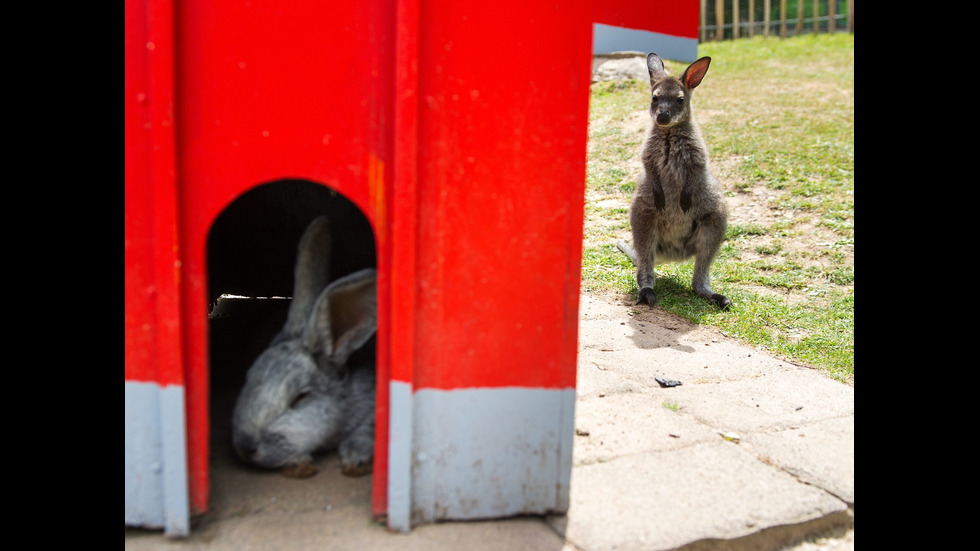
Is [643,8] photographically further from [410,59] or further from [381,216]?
[381,216]

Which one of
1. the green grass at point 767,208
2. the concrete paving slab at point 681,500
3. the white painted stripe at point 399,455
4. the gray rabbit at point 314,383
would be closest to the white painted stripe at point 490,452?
the white painted stripe at point 399,455

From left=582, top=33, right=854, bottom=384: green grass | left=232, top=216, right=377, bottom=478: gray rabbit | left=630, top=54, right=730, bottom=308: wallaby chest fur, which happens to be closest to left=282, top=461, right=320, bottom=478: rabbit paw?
left=232, top=216, right=377, bottom=478: gray rabbit

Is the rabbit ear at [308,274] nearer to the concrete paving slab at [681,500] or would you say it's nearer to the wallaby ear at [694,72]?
the concrete paving slab at [681,500]

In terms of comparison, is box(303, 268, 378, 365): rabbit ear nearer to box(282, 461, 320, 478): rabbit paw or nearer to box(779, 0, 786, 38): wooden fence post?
box(282, 461, 320, 478): rabbit paw

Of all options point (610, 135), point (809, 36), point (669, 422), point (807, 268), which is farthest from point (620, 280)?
point (809, 36)

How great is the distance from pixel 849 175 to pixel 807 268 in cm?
237

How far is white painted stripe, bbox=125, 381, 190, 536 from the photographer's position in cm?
233

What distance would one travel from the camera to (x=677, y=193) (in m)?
5.97

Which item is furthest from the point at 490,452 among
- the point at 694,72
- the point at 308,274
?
the point at 694,72

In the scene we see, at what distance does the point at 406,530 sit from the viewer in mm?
2416

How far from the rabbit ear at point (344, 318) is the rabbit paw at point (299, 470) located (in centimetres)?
40

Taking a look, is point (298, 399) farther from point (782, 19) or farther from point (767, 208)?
point (782, 19)

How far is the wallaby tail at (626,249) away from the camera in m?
6.46

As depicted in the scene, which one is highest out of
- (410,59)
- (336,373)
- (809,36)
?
(809,36)
